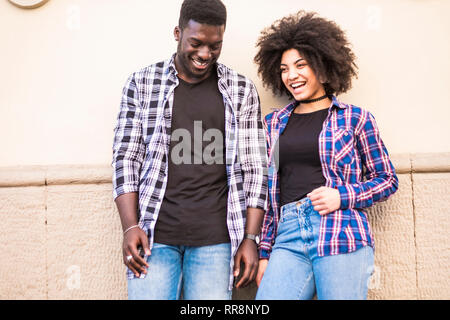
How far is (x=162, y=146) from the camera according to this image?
2006mm

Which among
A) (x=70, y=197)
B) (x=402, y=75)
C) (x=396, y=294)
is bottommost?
(x=396, y=294)

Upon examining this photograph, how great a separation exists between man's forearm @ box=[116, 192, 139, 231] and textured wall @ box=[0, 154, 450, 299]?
0.55 meters

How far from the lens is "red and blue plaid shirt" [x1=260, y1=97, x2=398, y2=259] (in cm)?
185

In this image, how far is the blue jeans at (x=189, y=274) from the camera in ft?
6.09

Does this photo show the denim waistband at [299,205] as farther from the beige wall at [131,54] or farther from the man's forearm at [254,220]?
the beige wall at [131,54]

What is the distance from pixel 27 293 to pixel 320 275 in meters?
1.79

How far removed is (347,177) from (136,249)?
1.07m

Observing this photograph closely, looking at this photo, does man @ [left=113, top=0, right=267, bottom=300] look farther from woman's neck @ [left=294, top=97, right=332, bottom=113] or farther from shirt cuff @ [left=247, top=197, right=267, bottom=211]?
woman's neck @ [left=294, top=97, right=332, bottom=113]

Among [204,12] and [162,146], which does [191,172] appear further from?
[204,12]

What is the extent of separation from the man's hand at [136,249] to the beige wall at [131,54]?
3.15 feet

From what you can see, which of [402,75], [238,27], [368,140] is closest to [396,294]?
A: [368,140]

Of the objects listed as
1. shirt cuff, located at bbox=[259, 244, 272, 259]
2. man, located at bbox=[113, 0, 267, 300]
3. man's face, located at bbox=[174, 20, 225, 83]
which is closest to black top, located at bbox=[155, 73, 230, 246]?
man, located at bbox=[113, 0, 267, 300]

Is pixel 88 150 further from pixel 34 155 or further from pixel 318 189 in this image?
pixel 318 189

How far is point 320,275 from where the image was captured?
1.82 metres
